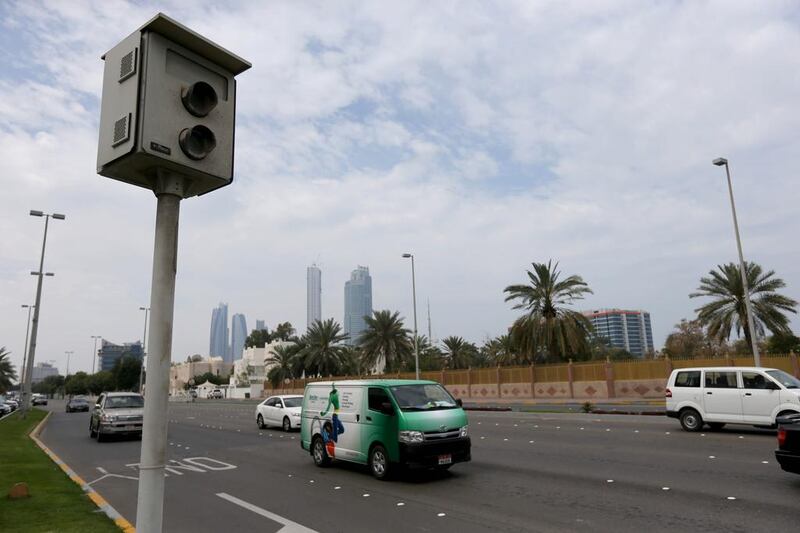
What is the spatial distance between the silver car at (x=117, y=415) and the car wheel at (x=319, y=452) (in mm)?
8516

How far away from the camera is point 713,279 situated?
1453 inches

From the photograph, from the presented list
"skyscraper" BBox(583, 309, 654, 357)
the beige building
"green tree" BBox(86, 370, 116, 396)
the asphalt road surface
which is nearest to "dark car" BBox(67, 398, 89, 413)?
the asphalt road surface

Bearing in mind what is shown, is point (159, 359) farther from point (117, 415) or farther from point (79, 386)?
point (79, 386)

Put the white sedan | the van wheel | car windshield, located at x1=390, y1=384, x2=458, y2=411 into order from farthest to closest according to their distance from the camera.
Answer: the white sedan, the van wheel, car windshield, located at x1=390, y1=384, x2=458, y2=411

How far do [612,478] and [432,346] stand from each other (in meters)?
65.7

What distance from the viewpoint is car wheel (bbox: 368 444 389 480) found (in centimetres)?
1064

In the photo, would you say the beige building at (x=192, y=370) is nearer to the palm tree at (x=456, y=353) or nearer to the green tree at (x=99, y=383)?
the green tree at (x=99, y=383)

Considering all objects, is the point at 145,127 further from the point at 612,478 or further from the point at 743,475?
the point at 743,475

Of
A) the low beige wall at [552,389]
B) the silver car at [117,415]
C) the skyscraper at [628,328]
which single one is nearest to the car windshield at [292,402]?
the silver car at [117,415]

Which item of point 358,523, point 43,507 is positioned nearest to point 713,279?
point 358,523

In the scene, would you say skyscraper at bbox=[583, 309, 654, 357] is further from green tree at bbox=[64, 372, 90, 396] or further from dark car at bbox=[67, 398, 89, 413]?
dark car at bbox=[67, 398, 89, 413]

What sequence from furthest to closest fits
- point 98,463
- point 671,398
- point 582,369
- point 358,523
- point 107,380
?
1. point 107,380
2. point 582,369
3. point 671,398
4. point 98,463
5. point 358,523

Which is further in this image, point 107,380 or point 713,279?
point 107,380

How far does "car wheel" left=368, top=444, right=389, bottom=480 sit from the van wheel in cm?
1025
